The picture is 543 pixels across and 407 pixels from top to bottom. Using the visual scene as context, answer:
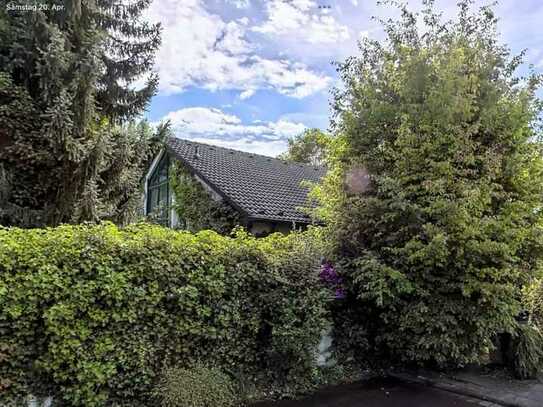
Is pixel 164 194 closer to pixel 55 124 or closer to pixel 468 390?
pixel 55 124

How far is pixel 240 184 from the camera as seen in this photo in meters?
11.8

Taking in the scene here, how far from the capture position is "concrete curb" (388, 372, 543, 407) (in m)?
5.12

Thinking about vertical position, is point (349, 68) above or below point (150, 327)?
above

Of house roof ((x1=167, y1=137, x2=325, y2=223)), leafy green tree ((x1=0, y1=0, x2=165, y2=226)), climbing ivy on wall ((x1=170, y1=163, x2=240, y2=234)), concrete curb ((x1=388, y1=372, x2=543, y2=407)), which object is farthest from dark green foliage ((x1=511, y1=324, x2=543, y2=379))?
leafy green tree ((x1=0, y1=0, x2=165, y2=226))

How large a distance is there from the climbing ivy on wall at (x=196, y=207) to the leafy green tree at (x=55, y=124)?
3.35 m

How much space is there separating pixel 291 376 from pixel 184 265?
2.22m

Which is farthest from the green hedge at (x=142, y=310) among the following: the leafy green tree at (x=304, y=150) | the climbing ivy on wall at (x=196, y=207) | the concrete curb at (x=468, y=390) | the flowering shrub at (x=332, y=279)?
the leafy green tree at (x=304, y=150)

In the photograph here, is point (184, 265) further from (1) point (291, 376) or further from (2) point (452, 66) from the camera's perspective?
(2) point (452, 66)

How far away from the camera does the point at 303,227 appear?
36.3ft

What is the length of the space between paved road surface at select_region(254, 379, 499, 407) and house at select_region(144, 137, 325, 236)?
4079mm

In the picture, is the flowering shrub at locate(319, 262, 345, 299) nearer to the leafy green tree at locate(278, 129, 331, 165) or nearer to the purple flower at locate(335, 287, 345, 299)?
→ the purple flower at locate(335, 287, 345, 299)

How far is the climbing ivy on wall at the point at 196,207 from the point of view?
10.8 meters

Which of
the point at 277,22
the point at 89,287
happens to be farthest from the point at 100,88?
the point at 89,287

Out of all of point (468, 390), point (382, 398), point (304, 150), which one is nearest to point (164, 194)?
point (382, 398)
